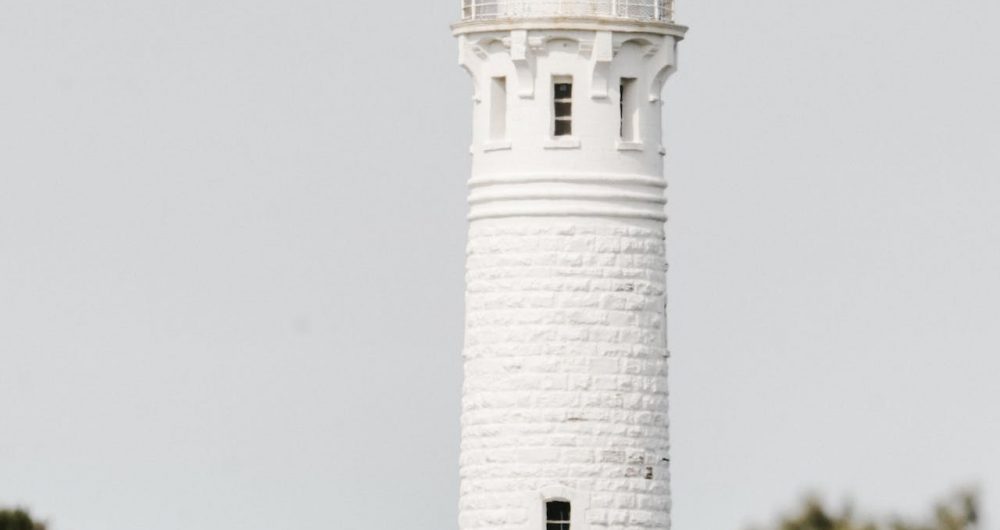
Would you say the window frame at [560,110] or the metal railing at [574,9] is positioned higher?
the metal railing at [574,9]

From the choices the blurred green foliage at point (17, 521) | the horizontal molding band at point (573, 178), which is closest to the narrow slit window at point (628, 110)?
the horizontal molding band at point (573, 178)

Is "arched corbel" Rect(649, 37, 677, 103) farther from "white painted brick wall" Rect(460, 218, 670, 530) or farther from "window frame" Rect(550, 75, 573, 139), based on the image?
"white painted brick wall" Rect(460, 218, 670, 530)

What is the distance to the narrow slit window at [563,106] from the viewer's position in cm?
11150

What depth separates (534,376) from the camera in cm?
11094

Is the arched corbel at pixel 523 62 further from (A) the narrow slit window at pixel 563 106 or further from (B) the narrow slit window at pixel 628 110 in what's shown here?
(B) the narrow slit window at pixel 628 110

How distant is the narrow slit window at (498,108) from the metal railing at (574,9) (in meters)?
1.27

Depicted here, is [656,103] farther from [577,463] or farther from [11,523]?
[11,523]

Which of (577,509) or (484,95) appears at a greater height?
(484,95)

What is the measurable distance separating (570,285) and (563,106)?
3.42m

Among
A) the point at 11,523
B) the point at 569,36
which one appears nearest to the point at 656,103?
the point at 569,36

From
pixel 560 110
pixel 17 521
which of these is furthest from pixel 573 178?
pixel 17 521

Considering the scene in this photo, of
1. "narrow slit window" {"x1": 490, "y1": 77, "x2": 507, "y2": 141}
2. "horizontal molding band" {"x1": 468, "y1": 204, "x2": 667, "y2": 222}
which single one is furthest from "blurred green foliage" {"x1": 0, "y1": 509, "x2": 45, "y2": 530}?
"narrow slit window" {"x1": 490, "y1": 77, "x2": 507, "y2": 141}

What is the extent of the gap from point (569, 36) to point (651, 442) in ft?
25.5

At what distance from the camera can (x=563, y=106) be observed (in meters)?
112
